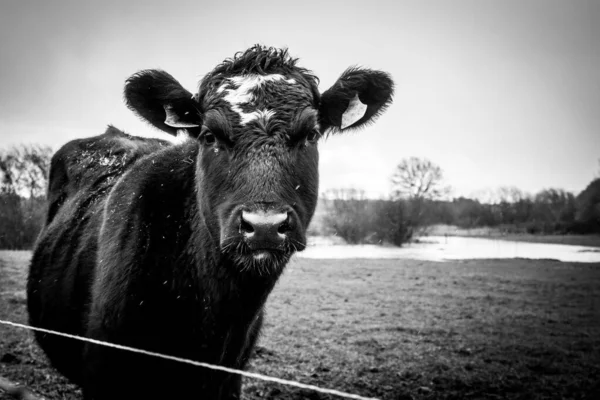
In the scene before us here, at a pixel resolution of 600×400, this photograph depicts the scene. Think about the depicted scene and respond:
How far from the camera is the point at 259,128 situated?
2383 millimetres

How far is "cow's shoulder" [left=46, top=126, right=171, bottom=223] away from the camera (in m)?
3.94

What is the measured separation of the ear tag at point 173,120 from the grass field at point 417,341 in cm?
390

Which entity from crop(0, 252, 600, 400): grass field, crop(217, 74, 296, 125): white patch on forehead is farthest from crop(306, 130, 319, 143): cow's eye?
crop(0, 252, 600, 400): grass field

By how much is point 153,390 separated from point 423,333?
296 inches

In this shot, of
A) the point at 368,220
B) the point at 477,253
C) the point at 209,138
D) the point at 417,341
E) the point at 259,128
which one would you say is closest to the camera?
the point at 259,128

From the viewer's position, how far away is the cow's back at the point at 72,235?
3.25 m

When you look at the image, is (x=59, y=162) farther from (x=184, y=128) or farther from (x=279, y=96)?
(x=279, y=96)

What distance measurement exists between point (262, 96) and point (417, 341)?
7.13m

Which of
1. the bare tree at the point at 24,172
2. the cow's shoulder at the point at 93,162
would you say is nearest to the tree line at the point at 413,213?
the bare tree at the point at 24,172

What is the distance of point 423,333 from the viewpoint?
8531 millimetres

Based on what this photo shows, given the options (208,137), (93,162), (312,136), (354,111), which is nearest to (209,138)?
(208,137)

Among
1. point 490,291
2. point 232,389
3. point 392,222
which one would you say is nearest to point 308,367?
point 232,389

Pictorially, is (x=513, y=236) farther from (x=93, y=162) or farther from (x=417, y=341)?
(x=93, y=162)

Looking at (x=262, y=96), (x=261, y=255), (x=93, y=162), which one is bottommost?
(x=261, y=255)
